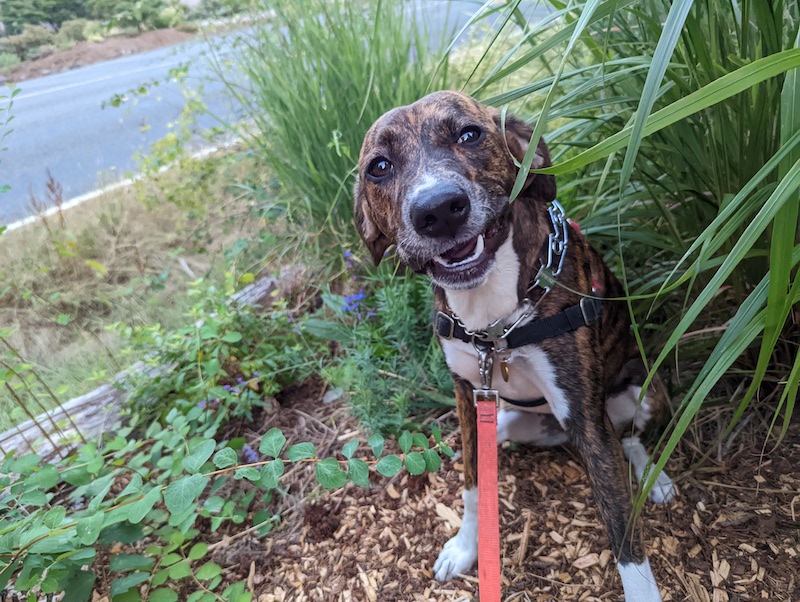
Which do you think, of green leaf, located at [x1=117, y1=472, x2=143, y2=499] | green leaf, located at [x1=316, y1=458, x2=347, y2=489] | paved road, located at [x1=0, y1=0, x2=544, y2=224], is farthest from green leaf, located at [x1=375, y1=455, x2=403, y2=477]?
paved road, located at [x1=0, y1=0, x2=544, y2=224]

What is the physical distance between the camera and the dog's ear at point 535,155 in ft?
5.90

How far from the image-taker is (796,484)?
6.12ft

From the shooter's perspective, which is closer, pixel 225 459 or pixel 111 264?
pixel 225 459

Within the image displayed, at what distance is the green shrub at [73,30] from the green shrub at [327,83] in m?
10.1

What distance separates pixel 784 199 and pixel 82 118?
10.4 m

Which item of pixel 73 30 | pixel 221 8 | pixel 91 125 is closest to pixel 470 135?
pixel 221 8

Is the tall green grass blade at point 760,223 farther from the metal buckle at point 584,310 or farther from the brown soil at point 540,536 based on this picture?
the brown soil at point 540,536

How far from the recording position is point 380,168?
1905 millimetres

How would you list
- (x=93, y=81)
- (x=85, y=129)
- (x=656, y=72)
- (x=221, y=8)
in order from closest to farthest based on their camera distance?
1. (x=656, y=72)
2. (x=221, y=8)
3. (x=85, y=129)
4. (x=93, y=81)

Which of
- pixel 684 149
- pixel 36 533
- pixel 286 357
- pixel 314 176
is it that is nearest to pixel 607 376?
pixel 684 149

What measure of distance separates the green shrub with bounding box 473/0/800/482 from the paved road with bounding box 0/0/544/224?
88.6 inches

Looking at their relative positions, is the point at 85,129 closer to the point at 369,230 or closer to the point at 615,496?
the point at 369,230

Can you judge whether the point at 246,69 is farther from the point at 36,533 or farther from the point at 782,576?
the point at 782,576

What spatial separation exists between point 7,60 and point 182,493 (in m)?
11.4
